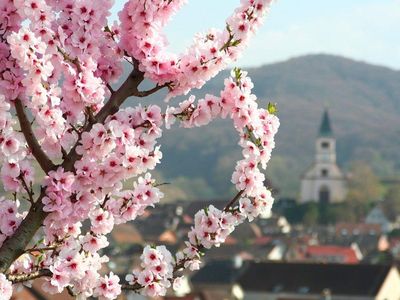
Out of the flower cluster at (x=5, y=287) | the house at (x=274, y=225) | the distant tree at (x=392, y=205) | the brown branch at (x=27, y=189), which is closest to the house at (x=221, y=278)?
the house at (x=274, y=225)

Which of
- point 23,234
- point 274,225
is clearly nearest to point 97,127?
point 23,234

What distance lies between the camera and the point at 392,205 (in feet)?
556

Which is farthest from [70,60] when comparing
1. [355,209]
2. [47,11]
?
[355,209]

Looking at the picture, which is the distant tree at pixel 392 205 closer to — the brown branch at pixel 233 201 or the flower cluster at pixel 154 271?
the brown branch at pixel 233 201

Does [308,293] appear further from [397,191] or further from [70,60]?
[397,191]

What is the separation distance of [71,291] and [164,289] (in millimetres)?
568

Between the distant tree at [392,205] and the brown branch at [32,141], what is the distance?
6315 inches

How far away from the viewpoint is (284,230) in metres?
151

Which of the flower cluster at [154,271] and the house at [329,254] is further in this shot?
the house at [329,254]

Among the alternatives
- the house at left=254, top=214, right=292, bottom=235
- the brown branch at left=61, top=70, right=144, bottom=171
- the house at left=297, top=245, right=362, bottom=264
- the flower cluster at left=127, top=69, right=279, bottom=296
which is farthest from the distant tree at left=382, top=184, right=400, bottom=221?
the brown branch at left=61, top=70, right=144, bottom=171

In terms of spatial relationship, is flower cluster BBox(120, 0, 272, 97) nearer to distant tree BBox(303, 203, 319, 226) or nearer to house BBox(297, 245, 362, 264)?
house BBox(297, 245, 362, 264)

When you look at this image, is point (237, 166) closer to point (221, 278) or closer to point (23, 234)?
point (23, 234)

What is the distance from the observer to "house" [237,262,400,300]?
7338cm

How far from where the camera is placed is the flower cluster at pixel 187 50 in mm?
7148
